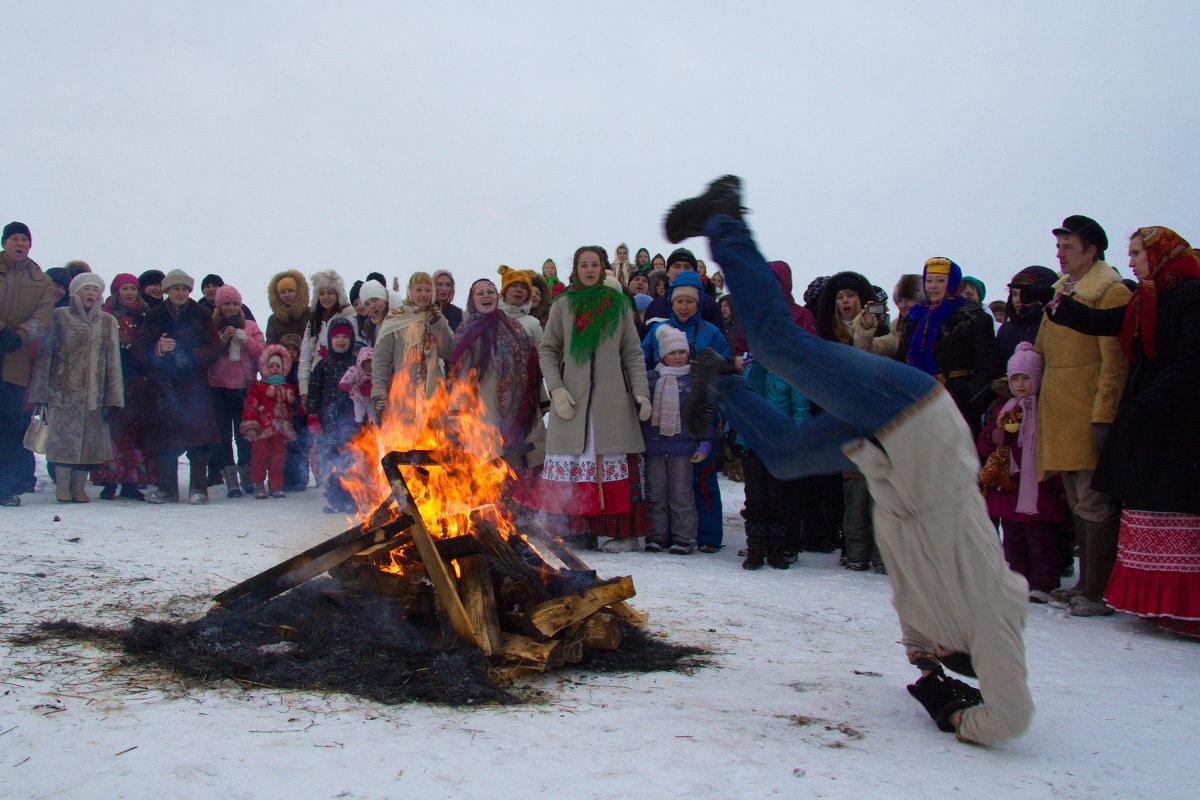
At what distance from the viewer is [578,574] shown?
4434 mm

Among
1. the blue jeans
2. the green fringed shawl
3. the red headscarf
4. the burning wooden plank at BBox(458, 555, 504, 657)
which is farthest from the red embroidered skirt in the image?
the green fringed shawl

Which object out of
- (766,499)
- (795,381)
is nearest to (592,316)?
(766,499)

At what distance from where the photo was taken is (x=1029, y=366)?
6.12 metres

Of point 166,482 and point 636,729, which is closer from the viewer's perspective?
point 636,729

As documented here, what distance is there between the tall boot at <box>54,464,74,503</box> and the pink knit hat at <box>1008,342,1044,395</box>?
324 inches

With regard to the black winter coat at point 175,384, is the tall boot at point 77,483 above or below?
below

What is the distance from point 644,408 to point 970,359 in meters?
2.57

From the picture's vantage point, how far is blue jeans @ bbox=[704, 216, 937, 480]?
3.32 metres

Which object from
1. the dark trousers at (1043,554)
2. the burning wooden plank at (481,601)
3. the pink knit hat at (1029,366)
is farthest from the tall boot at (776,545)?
the burning wooden plank at (481,601)

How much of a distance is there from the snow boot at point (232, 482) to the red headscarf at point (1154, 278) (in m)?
8.39

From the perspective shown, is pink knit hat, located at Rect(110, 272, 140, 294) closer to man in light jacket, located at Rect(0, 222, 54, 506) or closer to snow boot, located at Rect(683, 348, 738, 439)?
man in light jacket, located at Rect(0, 222, 54, 506)

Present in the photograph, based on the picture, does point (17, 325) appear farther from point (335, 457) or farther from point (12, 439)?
point (335, 457)

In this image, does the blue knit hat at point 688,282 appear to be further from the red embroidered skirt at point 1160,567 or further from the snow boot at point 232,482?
the snow boot at point 232,482

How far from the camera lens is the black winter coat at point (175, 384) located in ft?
29.8
